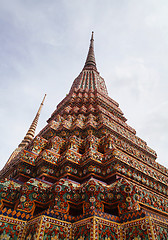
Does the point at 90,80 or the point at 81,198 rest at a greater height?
the point at 90,80

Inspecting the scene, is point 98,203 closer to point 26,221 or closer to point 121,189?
point 121,189

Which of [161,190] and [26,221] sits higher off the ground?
[161,190]

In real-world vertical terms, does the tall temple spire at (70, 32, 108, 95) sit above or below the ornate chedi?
above

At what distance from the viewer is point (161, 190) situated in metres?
5.53

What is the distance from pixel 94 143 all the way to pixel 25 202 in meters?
2.85

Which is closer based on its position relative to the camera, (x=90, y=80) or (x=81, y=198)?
(x=81, y=198)

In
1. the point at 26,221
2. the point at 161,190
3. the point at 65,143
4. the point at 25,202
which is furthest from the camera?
the point at 65,143

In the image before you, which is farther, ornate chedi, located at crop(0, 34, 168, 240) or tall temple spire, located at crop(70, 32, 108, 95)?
tall temple spire, located at crop(70, 32, 108, 95)

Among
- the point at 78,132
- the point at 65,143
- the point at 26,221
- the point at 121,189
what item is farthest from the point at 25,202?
the point at 78,132

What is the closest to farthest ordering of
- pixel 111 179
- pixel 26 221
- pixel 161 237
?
pixel 161 237 → pixel 26 221 → pixel 111 179

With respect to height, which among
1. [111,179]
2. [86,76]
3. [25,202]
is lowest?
[25,202]

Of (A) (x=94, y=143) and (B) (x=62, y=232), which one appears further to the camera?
(A) (x=94, y=143)

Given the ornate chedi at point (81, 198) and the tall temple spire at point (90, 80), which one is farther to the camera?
the tall temple spire at point (90, 80)

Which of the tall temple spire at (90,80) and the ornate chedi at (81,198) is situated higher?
the tall temple spire at (90,80)
